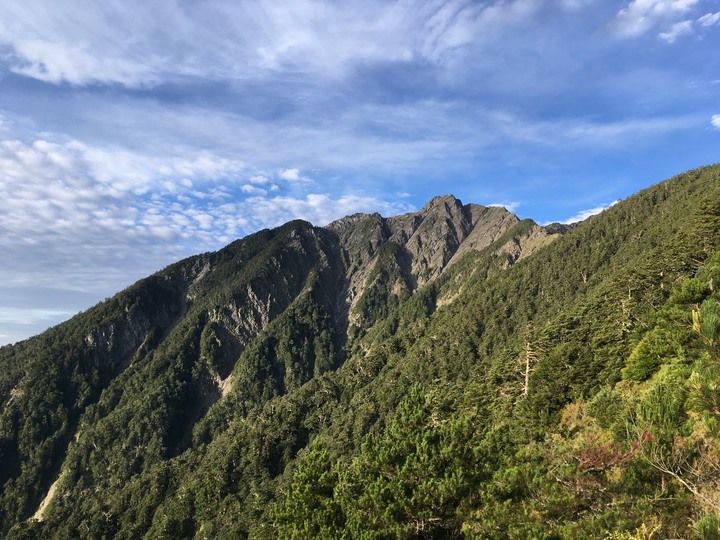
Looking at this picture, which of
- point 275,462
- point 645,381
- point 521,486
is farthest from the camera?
point 275,462

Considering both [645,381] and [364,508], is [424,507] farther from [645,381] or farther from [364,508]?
[645,381]

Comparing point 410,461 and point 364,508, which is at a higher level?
point 410,461

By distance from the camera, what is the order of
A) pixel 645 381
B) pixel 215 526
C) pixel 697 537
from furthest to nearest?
pixel 215 526, pixel 645 381, pixel 697 537

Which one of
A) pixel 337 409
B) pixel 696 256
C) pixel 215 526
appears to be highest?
pixel 696 256

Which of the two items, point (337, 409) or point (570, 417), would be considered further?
point (337, 409)

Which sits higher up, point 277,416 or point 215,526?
point 277,416

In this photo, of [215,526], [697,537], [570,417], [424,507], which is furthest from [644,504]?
[215,526]

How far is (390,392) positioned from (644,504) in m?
137

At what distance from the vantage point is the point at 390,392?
145875 millimetres

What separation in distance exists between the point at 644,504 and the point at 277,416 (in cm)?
15994

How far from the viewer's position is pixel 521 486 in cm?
1912

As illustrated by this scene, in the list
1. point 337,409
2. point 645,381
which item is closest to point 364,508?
point 645,381

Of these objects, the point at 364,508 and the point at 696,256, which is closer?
the point at 364,508

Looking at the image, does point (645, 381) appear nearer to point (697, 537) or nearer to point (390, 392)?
point (697, 537)
